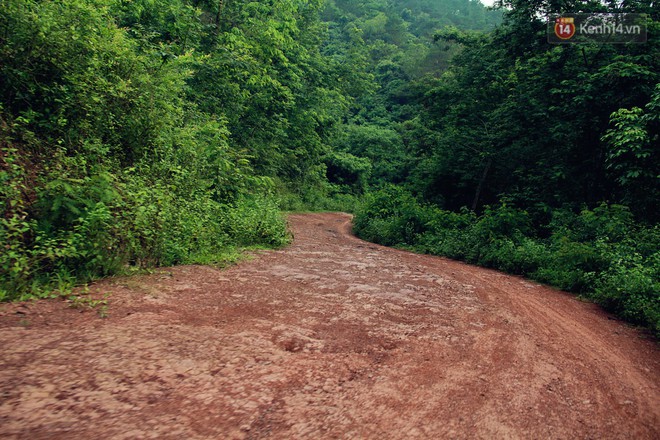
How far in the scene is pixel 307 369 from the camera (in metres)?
2.96

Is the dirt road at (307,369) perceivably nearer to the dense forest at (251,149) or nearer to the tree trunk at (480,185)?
the dense forest at (251,149)

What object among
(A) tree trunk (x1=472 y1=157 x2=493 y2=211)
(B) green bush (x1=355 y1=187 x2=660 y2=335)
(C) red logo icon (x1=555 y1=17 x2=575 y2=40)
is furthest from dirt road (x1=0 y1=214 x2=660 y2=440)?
(A) tree trunk (x1=472 y1=157 x2=493 y2=211)

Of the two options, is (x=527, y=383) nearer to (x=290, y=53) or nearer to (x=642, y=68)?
(x=642, y=68)

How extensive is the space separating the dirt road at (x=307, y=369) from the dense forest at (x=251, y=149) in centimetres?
89

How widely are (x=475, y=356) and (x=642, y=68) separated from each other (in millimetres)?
9467

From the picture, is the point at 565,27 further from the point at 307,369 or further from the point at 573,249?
the point at 307,369

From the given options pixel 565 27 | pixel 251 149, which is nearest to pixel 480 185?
pixel 565 27

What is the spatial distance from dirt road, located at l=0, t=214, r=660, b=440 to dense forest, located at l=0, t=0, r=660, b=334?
89 centimetres

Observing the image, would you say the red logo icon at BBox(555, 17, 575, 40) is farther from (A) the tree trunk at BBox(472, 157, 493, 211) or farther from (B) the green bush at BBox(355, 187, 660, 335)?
(A) the tree trunk at BBox(472, 157, 493, 211)

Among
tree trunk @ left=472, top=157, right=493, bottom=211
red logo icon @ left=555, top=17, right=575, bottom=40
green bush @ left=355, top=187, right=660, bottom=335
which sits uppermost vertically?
red logo icon @ left=555, top=17, right=575, bottom=40

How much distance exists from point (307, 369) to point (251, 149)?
49.3 feet

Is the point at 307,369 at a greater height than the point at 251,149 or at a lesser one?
lesser

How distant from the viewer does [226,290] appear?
4.89 meters

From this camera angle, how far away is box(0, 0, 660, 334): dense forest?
15.4 ft
